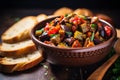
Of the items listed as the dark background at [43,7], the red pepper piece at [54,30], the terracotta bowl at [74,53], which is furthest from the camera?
the dark background at [43,7]

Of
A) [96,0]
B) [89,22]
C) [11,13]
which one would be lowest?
[11,13]

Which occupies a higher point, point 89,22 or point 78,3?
point 89,22

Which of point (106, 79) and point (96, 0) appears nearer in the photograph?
point (106, 79)

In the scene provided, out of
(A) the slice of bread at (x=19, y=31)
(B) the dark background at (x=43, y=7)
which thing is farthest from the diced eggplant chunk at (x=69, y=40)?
(B) the dark background at (x=43, y=7)

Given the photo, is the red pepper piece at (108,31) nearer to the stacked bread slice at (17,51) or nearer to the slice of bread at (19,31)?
the stacked bread slice at (17,51)

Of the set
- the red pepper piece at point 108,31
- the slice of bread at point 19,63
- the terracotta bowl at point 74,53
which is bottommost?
the slice of bread at point 19,63

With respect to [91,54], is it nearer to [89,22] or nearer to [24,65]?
[89,22]

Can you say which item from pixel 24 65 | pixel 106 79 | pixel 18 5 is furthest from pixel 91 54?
pixel 18 5

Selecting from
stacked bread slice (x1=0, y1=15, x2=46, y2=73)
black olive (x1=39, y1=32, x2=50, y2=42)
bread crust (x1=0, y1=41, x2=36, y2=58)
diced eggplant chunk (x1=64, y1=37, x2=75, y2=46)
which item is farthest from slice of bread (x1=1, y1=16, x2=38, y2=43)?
diced eggplant chunk (x1=64, y1=37, x2=75, y2=46)
